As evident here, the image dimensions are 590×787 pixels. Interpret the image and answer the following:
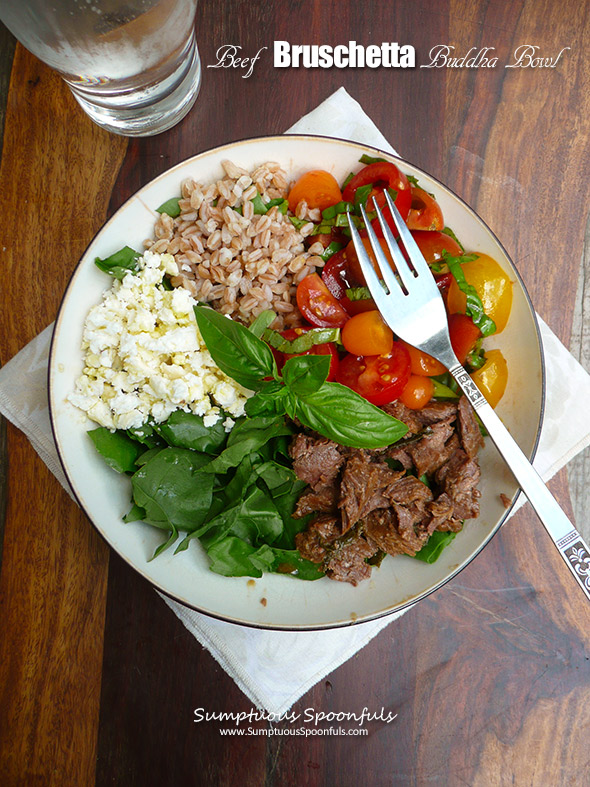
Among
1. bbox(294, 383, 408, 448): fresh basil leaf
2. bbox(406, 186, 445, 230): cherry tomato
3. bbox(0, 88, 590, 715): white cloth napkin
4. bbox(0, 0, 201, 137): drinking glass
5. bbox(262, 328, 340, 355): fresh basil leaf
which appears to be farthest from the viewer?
bbox(0, 88, 590, 715): white cloth napkin

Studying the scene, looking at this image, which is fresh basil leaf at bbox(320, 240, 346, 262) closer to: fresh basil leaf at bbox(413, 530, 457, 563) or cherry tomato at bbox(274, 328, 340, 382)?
cherry tomato at bbox(274, 328, 340, 382)

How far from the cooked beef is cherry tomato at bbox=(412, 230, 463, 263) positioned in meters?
0.42

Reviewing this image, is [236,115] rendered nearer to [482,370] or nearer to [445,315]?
[445,315]

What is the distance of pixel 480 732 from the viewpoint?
1.88 m

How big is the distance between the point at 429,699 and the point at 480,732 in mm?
191

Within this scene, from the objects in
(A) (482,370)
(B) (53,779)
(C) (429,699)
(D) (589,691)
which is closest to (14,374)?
(B) (53,779)

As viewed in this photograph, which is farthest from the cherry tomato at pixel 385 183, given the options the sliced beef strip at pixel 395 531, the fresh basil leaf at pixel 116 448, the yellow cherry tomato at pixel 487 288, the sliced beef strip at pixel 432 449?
the fresh basil leaf at pixel 116 448

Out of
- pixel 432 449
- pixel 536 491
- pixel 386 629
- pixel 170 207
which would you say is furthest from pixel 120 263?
pixel 386 629

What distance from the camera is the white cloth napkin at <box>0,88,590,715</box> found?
69.8 inches

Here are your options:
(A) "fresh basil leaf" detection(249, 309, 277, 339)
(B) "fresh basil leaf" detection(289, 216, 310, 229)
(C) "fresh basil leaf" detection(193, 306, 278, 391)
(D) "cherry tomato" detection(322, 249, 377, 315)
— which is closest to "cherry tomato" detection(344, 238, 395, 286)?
(D) "cherry tomato" detection(322, 249, 377, 315)

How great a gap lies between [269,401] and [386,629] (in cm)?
91

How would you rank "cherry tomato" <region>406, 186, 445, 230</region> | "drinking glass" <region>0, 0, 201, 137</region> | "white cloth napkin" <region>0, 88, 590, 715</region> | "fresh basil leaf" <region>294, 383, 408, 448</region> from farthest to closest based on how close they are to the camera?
"white cloth napkin" <region>0, 88, 590, 715</region>
"cherry tomato" <region>406, 186, 445, 230</region>
"fresh basil leaf" <region>294, 383, 408, 448</region>
"drinking glass" <region>0, 0, 201, 137</region>

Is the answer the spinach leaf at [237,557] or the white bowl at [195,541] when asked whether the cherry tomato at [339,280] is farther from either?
the spinach leaf at [237,557]

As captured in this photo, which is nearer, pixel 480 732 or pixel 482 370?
pixel 482 370
